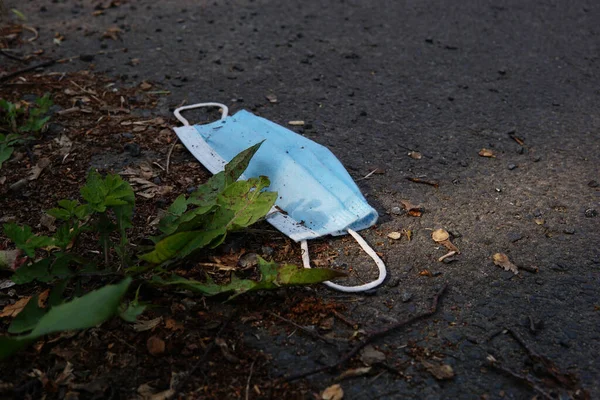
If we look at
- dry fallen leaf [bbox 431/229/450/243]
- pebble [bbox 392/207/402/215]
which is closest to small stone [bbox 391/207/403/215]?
pebble [bbox 392/207/402/215]

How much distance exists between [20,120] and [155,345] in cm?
149

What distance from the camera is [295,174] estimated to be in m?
2.27

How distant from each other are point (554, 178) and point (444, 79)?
0.93m

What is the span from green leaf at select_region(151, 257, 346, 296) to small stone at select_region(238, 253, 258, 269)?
0.17 m

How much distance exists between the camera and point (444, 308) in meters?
1.79

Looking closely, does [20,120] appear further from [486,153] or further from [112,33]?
[486,153]

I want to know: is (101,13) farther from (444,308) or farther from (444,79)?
(444,308)

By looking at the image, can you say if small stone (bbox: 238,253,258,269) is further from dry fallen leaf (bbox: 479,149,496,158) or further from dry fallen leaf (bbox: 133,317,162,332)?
dry fallen leaf (bbox: 479,149,496,158)

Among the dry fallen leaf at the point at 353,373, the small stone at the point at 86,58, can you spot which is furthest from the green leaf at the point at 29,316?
the small stone at the point at 86,58

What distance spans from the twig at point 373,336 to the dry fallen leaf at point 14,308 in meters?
0.77

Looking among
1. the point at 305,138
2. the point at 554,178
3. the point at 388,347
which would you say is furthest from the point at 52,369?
the point at 554,178

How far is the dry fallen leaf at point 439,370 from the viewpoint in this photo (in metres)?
1.57

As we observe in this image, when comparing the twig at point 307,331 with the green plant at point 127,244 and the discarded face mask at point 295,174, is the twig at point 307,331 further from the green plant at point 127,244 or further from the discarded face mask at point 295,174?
the discarded face mask at point 295,174

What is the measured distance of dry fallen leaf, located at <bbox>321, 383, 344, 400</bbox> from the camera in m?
1.51
